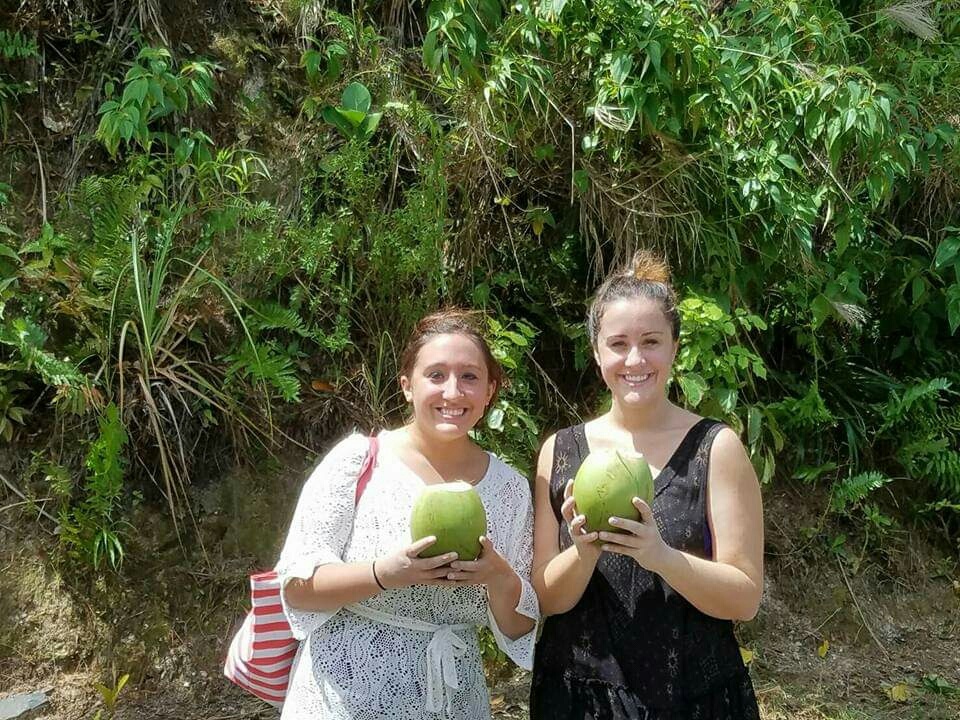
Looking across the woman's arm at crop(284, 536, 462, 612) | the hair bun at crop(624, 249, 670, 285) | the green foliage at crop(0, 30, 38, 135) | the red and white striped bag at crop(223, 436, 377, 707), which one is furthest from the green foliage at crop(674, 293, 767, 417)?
A: the green foliage at crop(0, 30, 38, 135)

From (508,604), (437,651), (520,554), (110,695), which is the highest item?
(520,554)

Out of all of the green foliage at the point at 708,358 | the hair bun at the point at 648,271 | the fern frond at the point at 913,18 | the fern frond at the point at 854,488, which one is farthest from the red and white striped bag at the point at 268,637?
the fern frond at the point at 913,18

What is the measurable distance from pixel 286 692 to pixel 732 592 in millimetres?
1058

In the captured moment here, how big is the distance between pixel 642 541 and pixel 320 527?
2.28 ft

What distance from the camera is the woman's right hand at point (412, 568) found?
193 centimetres

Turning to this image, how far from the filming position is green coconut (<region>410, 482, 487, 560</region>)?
1957 mm

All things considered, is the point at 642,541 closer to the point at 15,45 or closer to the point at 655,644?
the point at 655,644

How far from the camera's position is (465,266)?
14.1 ft

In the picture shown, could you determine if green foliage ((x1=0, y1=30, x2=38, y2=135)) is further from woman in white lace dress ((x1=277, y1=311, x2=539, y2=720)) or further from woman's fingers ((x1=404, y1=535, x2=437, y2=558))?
woman's fingers ((x1=404, y1=535, x2=437, y2=558))

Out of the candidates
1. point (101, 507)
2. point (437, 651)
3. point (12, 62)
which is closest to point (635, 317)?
point (437, 651)

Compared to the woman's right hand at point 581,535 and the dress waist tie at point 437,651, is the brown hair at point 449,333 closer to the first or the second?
the woman's right hand at point 581,535

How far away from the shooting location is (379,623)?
84.6 inches

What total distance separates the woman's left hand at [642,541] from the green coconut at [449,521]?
262 mm

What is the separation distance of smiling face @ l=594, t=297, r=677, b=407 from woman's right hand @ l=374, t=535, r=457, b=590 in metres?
0.58
